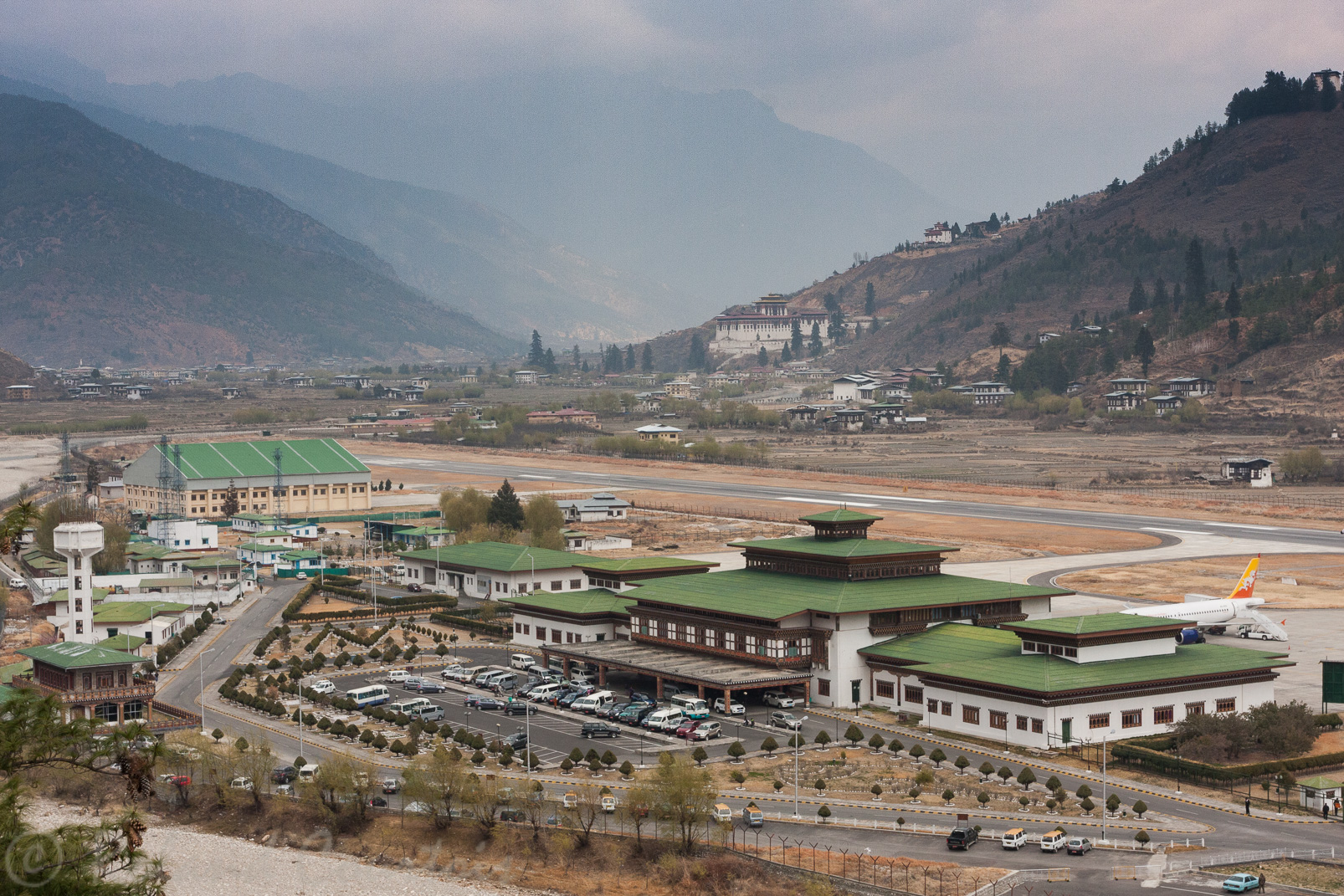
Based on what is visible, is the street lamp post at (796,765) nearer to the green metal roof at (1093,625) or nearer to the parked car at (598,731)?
the parked car at (598,731)

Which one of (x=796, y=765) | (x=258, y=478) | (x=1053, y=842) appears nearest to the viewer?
(x=1053, y=842)

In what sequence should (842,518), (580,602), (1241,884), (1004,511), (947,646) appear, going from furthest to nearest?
1. (1004,511)
2. (580,602)
3. (842,518)
4. (947,646)
5. (1241,884)

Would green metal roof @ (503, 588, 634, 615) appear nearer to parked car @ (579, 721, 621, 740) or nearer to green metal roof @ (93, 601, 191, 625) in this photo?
parked car @ (579, 721, 621, 740)


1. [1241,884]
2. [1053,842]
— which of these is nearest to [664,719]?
[1053,842]

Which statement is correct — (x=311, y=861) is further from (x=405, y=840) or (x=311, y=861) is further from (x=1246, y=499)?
(x=1246, y=499)

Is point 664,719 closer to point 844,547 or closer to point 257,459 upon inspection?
point 844,547

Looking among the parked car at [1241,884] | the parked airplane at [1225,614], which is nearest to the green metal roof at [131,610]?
the parked airplane at [1225,614]

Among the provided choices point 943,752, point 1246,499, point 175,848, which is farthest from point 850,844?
point 1246,499
